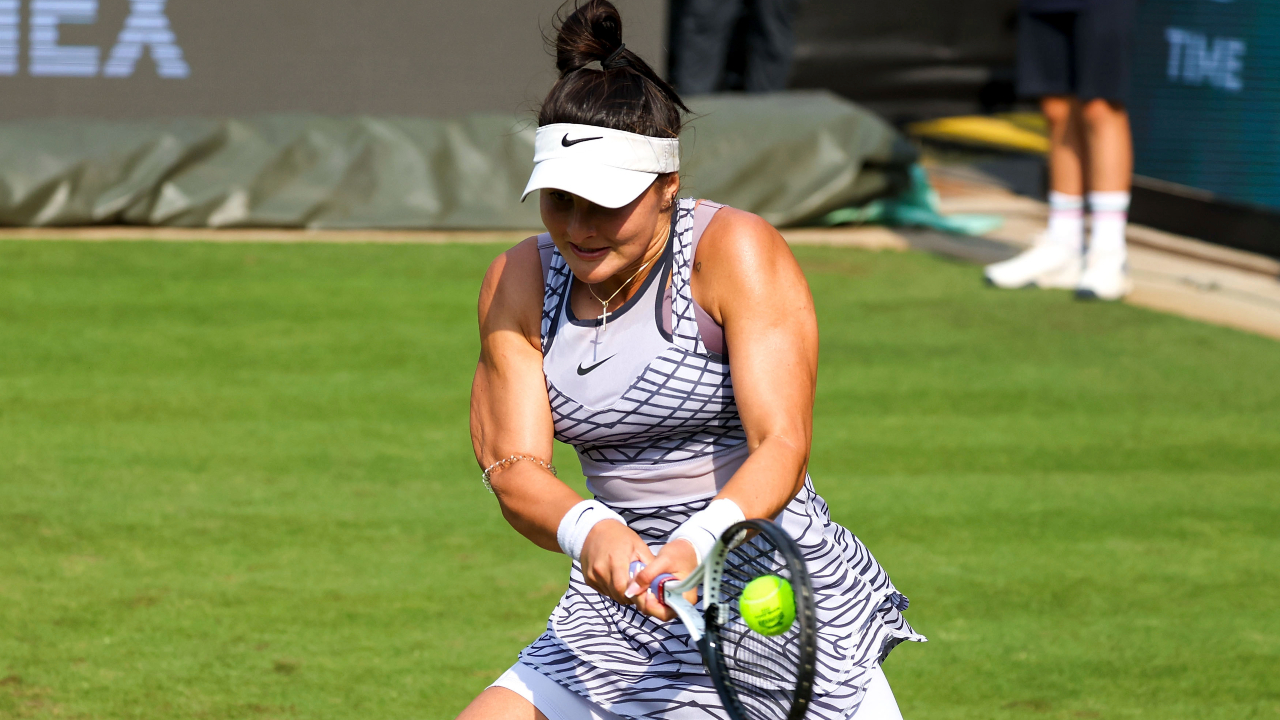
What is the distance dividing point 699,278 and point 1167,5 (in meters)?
7.72

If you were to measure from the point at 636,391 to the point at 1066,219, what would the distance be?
5.84 metres

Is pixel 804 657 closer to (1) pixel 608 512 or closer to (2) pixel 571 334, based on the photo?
(1) pixel 608 512

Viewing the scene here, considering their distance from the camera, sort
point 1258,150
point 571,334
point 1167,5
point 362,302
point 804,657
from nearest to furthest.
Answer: point 804,657 → point 571,334 → point 362,302 → point 1258,150 → point 1167,5

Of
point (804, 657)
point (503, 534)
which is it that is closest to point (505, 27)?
point (503, 534)

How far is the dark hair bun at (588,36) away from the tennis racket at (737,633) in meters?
0.83

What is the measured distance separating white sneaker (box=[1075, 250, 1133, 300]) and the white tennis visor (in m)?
5.65

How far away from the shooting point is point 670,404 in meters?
2.45

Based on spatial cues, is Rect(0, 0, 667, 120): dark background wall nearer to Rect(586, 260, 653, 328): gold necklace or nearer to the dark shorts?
the dark shorts

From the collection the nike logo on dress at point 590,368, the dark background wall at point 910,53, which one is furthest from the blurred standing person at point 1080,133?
the nike logo on dress at point 590,368

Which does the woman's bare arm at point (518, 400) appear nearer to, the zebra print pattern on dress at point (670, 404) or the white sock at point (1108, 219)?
the zebra print pattern on dress at point (670, 404)

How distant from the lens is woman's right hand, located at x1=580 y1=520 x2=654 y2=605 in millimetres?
2211

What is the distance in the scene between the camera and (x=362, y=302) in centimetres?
720

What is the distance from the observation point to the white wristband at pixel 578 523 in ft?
7.58

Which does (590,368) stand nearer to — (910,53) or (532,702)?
(532,702)
